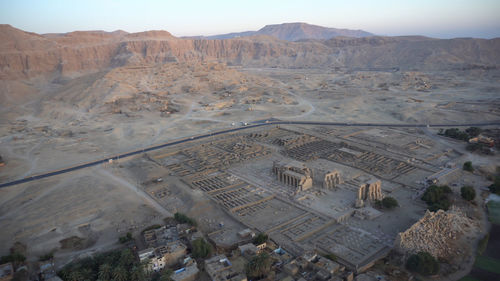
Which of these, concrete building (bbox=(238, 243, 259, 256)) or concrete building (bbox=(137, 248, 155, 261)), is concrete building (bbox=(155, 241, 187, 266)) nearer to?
concrete building (bbox=(137, 248, 155, 261))

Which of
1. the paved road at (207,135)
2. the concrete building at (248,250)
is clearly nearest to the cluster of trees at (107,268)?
the concrete building at (248,250)

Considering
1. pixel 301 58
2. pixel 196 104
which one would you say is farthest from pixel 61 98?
pixel 301 58

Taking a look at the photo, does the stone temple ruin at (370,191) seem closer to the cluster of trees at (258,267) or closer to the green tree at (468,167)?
the cluster of trees at (258,267)

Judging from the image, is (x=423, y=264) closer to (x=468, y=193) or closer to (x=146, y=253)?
(x=468, y=193)

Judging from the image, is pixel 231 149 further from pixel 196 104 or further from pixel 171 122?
pixel 196 104

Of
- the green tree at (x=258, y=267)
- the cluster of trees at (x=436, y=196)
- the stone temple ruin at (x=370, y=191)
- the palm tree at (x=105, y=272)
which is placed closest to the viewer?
the palm tree at (x=105, y=272)

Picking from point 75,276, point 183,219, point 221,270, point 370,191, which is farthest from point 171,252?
point 370,191
